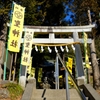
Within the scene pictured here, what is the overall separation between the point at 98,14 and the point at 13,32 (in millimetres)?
5914

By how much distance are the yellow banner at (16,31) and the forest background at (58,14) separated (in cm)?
61

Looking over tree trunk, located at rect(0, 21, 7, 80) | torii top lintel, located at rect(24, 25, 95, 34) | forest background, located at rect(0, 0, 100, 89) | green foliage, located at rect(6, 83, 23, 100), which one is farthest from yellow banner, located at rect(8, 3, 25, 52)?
torii top lintel, located at rect(24, 25, 95, 34)

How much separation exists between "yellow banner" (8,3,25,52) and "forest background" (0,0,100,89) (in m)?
0.61

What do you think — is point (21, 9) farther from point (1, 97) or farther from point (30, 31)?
point (1, 97)

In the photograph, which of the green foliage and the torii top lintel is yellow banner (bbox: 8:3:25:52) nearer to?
the green foliage

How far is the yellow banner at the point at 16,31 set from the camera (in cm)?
880

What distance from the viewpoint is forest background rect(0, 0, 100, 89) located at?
10.7 meters

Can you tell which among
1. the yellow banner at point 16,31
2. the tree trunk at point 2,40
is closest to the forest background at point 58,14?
the tree trunk at point 2,40

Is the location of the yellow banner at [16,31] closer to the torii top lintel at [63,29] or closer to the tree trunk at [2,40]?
the tree trunk at [2,40]

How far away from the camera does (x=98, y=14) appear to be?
12164 mm

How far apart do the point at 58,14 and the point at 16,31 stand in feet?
28.2

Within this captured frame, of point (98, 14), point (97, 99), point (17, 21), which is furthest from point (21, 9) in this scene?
point (97, 99)

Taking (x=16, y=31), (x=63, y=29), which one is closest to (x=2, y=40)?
(x=16, y=31)

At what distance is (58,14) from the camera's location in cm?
1714
